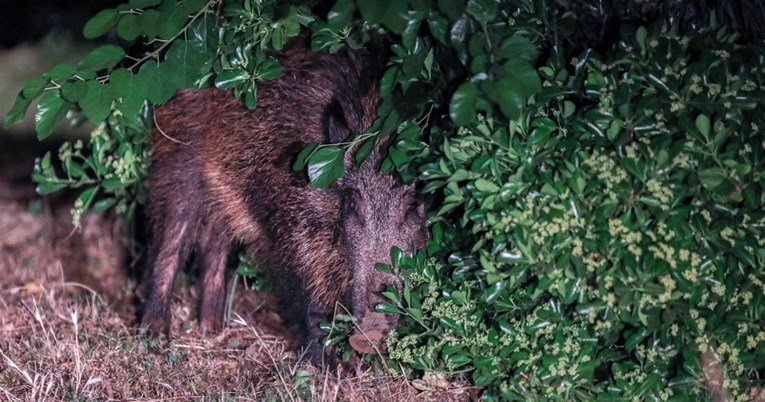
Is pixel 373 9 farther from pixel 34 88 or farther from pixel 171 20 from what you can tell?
pixel 34 88

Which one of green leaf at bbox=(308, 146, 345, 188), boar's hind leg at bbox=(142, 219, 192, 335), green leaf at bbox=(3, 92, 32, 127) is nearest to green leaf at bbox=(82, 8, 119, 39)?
green leaf at bbox=(3, 92, 32, 127)

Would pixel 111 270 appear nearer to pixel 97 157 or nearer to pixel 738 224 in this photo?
pixel 97 157

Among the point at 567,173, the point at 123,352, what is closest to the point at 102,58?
the point at 123,352

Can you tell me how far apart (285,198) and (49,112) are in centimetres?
137

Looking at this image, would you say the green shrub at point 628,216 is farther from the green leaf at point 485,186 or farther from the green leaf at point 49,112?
the green leaf at point 49,112

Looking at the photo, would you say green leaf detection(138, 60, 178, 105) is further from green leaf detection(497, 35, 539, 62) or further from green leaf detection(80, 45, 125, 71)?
green leaf detection(497, 35, 539, 62)

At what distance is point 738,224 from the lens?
3.65 metres

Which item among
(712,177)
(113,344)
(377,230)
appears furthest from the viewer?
(113,344)

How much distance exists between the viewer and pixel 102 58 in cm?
408

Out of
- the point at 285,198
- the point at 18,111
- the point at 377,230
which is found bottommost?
the point at 285,198

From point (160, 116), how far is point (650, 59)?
284 cm

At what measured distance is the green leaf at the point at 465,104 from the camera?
3.28m

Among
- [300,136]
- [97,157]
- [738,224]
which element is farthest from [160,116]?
[738,224]

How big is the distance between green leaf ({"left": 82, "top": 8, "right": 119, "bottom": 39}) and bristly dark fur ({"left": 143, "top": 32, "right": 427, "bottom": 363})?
3.87ft
